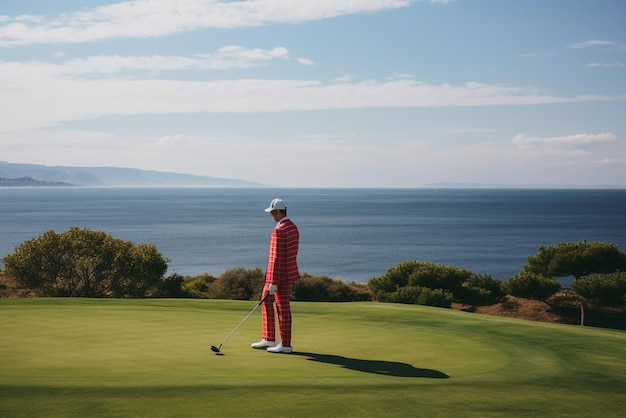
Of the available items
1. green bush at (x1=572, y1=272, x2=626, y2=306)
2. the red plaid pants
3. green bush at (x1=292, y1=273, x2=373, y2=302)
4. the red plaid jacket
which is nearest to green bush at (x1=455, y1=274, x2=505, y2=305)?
green bush at (x1=572, y1=272, x2=626, y2=306)

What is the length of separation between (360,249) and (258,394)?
100959 mm

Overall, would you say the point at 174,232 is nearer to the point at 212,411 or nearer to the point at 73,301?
the point at 73,301

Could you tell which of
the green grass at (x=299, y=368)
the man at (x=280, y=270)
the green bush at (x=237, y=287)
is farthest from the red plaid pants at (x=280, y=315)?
the green bush at (x=237, y=287)

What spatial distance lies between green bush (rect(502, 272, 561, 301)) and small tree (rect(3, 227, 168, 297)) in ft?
61.2

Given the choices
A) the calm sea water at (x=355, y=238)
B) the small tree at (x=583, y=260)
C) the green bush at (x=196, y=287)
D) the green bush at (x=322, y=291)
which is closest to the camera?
the green bush at (x=322, y=291)

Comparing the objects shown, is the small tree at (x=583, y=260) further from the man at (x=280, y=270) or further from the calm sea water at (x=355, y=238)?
the calm sea water at (x=355, y=238)

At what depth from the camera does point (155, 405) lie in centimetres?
658

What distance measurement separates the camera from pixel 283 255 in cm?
1034

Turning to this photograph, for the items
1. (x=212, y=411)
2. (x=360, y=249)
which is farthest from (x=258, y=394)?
(x=360, y=249)

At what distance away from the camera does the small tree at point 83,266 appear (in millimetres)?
31641

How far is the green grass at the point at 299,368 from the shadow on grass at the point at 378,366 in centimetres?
3

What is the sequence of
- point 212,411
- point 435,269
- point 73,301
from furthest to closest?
1. point 435,269
2. point 73,301
3. point 212,411

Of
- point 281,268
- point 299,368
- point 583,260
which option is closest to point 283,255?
point 281,268

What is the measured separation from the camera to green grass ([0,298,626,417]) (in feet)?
22.3
